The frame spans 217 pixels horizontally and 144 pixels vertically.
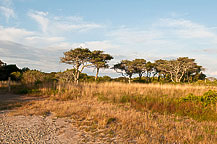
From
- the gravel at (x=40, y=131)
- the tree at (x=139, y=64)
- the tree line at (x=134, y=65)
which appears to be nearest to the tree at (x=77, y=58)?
the tree line at (x=134, y=65)

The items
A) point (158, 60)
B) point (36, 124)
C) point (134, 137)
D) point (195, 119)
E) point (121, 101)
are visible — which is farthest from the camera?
point (158, 60)

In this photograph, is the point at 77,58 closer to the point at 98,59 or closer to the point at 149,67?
the point at 98,59

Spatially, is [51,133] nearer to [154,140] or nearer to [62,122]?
[62,122]

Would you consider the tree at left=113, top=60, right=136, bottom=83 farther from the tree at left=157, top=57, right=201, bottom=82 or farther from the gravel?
the gravel

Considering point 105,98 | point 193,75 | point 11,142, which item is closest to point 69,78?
point 105,98

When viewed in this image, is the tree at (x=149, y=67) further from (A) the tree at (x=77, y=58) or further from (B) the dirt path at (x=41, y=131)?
(B) the dirt path at (x=41, y=131)

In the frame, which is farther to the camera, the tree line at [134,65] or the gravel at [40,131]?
the tree line at [134,65]

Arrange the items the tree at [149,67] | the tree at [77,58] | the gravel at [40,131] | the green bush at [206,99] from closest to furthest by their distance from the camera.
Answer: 1. the gravel at [40,131]
2. the green bush at [206,99]
3. the tree at [77,58]
4. the tree at [149,67]

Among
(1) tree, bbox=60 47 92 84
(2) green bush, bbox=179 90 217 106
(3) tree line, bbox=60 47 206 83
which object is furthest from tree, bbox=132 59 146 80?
(2) green bush, bbox=179 90 217 106

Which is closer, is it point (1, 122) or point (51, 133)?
point (51, 133)

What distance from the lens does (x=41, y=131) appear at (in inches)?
187

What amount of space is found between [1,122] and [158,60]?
39.2 meters

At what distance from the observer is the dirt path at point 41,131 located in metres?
4.13

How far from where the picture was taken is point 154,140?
4082 millimetres
